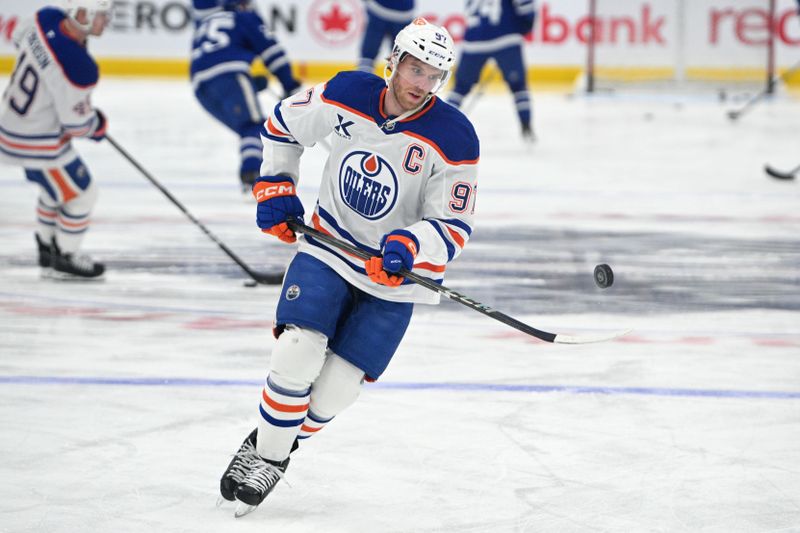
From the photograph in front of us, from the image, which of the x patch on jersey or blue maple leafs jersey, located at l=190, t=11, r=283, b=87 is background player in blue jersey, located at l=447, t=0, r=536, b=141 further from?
the x patch on jersey

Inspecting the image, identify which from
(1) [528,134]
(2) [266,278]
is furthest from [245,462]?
(1) [528,134]

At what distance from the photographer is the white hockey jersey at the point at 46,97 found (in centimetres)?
446

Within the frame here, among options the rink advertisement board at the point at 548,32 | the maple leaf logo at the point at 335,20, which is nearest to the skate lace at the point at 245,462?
the rink advertisement board at the point at 548,32

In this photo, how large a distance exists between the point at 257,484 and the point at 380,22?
→ 7870 mm

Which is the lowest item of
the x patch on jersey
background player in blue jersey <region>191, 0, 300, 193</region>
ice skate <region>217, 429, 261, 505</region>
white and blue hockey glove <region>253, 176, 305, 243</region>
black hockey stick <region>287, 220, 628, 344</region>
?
background player in blue jersey <region>191, 0, 300, 193</region>

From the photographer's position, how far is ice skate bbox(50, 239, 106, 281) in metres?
4.72

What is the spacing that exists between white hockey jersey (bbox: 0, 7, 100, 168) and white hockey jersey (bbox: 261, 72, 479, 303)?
2.03 m

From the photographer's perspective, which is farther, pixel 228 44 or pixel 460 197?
pixel 228 44

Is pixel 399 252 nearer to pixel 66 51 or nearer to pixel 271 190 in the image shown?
pixel 271 190

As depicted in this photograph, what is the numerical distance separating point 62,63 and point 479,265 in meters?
1.74

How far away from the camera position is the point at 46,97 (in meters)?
4.60

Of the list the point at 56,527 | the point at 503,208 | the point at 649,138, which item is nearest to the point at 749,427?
the point at 56,527

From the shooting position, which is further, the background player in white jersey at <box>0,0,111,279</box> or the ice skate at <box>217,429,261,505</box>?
the background player in white jersey at <box>0,0,111,279</box>

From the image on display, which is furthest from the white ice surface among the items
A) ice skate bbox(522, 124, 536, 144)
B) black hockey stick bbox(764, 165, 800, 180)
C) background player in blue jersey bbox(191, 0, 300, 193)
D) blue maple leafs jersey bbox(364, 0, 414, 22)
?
blue maple leafs jersey bbox(364, 0, 414, 22)
